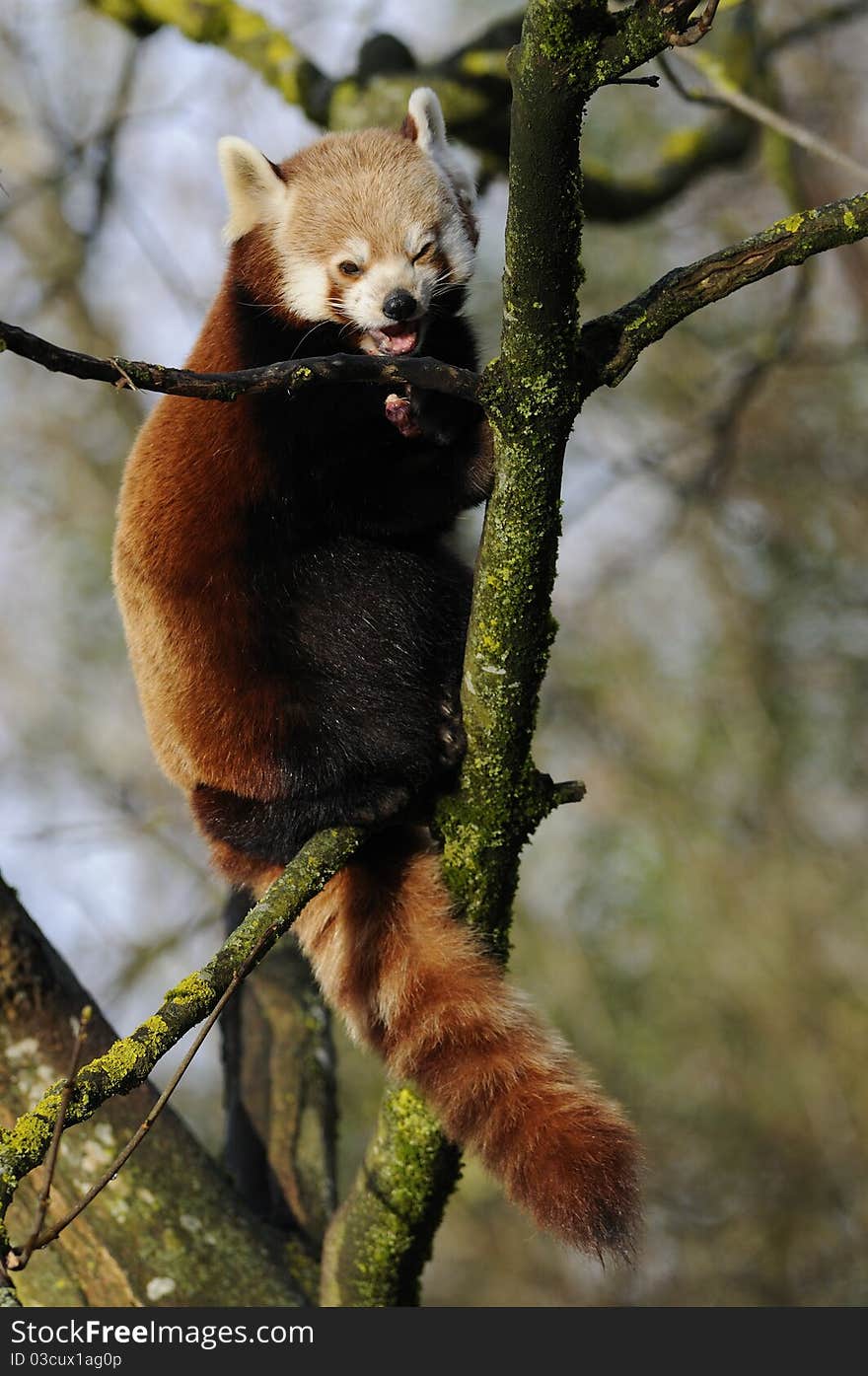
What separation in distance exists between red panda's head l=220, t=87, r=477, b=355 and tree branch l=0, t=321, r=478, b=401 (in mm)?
1110

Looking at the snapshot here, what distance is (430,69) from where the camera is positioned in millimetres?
5543

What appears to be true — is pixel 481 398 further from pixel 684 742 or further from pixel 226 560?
pixel 684 742

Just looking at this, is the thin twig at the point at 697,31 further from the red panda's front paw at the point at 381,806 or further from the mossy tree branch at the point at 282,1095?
the mossy tree branch at the point at 282,1095

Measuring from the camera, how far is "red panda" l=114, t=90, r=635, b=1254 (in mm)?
3320

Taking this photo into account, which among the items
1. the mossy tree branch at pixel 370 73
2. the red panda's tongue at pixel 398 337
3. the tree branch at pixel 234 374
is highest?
the mossy tree branch at pixel 370 73

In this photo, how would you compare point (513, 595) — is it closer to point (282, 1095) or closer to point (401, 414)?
point (401, 414)

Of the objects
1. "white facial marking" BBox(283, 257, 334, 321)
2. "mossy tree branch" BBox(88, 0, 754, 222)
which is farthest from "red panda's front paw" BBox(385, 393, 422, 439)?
"mossy tree branch" BBox(88, 0, 754, 222)

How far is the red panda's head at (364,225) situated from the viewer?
3711mm

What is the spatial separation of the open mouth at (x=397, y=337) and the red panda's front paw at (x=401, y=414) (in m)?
0.24

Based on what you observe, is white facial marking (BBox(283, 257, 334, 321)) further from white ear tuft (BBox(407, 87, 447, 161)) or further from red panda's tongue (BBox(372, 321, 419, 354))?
white ear tuft (BBox(407, 87, 447, 161))

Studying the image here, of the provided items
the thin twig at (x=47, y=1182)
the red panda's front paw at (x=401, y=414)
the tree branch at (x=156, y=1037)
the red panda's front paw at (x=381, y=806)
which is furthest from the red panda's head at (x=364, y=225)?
the thin twig at (x=47, y=1182)

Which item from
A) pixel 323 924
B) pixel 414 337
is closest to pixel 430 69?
pixel 414 337

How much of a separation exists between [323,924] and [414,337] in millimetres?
1757

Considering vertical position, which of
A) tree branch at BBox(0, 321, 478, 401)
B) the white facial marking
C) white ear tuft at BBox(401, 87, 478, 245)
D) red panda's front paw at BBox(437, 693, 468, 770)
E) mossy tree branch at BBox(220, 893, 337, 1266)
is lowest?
mossy tree branch at BBox(220, 893, 337, 1266)
